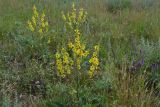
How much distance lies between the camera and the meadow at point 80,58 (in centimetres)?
347

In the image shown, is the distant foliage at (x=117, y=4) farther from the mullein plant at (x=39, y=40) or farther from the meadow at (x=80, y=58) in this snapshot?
the mullein plant at (x=39, y=40)

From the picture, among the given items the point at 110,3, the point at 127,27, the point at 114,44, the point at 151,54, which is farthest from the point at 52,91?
the point at 110,3

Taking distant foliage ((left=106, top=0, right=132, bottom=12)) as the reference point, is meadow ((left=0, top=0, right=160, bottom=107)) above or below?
below

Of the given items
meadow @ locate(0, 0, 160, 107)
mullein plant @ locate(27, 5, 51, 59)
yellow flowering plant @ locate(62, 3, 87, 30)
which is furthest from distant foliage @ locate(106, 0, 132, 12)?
mullein plant @ locate(27, 5, 51, 59)

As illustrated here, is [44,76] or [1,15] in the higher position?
[1,15]

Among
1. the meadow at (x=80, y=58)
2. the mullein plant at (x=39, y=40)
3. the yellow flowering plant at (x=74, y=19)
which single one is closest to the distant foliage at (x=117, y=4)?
the meadow at (x=80, y=58)

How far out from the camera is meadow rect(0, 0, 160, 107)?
347cm

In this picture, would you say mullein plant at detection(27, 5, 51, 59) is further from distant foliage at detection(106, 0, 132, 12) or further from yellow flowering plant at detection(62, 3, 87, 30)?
distant foliage at detection(106, 0, 132, 12)

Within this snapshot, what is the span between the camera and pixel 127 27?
239 inches

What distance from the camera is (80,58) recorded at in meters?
3.83

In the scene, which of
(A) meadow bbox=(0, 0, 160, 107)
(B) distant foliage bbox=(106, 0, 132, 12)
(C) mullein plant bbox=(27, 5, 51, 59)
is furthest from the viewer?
(B) distant foliage bbox=(106, 0, 132, 12)

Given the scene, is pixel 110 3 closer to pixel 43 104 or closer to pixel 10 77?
pixel 10 77

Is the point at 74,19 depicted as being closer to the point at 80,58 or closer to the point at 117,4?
the point at 80,58

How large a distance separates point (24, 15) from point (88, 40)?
1898 millimetres
